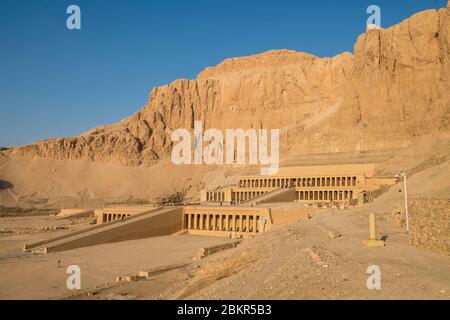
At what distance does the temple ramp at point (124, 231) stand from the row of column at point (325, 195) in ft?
69.4

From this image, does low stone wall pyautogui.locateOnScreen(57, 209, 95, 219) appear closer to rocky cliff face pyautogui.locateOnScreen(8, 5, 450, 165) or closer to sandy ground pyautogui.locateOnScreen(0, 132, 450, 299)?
sandy ground pyautogui.locateOnScreen(0, 132, 450, 299)

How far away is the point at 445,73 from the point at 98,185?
249 ft

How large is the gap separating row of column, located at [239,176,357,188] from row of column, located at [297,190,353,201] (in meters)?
2.81

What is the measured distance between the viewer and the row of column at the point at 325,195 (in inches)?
2275

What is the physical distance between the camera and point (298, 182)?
66.7 metres

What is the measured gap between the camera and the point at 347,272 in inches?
543

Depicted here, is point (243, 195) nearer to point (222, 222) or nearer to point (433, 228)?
point (222, 222)

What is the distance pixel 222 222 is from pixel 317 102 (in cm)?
6610

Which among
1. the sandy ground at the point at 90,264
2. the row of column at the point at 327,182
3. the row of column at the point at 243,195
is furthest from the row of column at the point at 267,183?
the sandy ground at the point at 90,264

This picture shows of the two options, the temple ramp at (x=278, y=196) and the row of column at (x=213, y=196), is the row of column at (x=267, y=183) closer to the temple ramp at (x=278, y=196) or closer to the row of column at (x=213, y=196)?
the row of column at (x=213, y=196)

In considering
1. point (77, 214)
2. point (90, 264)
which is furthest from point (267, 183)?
point (90, 264)

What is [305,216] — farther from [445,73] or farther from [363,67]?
[363,67]
